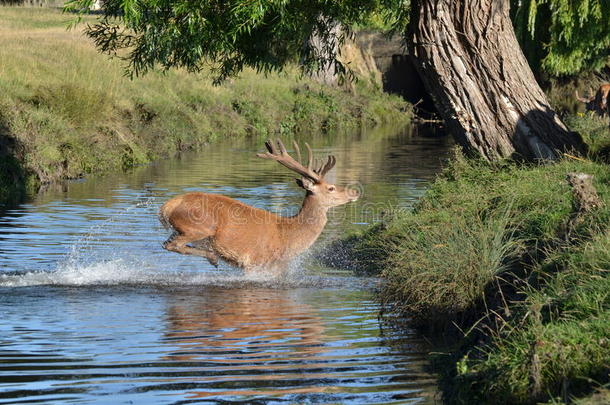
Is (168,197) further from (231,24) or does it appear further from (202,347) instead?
(202,347)

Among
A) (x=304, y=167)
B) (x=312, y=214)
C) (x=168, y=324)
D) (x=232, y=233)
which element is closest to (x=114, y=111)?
(x=304, y=167)

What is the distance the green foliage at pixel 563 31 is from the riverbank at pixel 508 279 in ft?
18.0

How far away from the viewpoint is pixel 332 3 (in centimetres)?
1402

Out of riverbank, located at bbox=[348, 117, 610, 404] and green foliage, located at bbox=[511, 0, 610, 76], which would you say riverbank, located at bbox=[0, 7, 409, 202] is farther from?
green foliage, located at bbox=[511, 0, 610, 76]

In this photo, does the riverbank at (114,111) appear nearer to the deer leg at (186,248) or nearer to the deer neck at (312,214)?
the deer leg at (186,248)

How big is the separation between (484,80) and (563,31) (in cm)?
906

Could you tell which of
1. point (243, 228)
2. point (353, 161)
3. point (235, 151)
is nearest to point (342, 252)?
point (243, 228)

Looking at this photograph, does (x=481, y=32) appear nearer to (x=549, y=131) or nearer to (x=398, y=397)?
(x=549, y=131)

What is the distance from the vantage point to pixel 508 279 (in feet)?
30.1

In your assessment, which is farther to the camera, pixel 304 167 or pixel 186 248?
pixel 304 167

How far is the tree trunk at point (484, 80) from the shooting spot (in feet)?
45.6

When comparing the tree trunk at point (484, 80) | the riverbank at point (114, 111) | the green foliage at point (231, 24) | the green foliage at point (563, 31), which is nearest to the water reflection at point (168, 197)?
the riverbank at point (114, 111)

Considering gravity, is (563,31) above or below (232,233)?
above

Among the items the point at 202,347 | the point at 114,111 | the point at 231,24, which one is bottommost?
the point at 202,347
